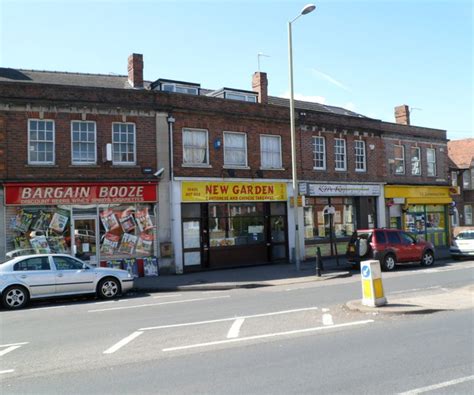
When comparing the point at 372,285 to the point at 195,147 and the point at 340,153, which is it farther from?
the point at 340,153

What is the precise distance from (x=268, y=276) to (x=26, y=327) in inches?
400

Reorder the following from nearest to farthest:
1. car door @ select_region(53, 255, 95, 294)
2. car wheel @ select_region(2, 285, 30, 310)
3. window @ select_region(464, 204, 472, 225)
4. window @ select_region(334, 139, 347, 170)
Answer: car wheel @ select_region(2, 285, 30, 310) → car door @ select_region(53, 255, 95, 294) → window @ select_region(334, 139, 347, 170) → window @ select_region(464, 204, 472, 225)

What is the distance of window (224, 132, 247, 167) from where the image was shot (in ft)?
71.6

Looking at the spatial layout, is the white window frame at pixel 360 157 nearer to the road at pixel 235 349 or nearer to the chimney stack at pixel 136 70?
the chimney stack at pixel 136 70

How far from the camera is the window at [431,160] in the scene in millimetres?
30547

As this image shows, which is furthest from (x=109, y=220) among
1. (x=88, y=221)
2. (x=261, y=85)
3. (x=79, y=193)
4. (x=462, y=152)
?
(x=462, y=152)

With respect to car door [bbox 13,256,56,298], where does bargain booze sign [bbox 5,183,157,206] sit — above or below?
above

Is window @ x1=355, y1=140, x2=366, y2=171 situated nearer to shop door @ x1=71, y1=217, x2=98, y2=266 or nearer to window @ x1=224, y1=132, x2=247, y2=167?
window @ x1=224, y1=132, x2=247, y2=167

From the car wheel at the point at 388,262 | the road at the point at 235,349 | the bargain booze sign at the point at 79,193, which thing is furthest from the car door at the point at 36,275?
the car wheel at the point at 388,262

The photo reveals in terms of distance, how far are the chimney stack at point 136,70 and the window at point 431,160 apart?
61.7ft

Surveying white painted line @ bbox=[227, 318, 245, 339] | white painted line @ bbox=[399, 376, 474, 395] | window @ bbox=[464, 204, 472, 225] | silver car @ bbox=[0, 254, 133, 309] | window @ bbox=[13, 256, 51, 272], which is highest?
window @ bbox=[464, 204, 472, 225]

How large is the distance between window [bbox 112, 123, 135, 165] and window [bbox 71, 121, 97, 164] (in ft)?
2.64

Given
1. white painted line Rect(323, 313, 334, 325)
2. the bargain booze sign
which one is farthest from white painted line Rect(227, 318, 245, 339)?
the bargain booze sign

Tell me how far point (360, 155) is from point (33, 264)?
18622mm
